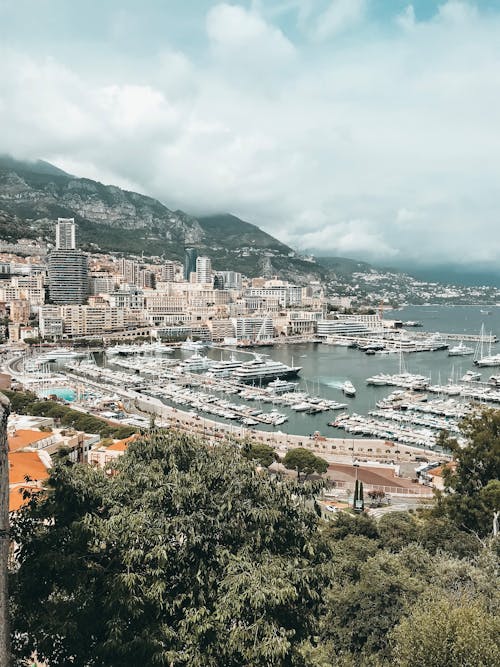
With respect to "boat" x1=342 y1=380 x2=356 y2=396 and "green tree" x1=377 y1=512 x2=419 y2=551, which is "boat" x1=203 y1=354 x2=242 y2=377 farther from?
"green tree" x1=377 y1=512 x2=419 y2=551

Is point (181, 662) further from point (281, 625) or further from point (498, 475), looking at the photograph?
point (498, 475)

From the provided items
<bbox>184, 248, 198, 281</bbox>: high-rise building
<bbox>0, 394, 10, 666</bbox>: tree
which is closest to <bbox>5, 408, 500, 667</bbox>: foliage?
<bbox>0, 394, 10, 666</bbox>: tree

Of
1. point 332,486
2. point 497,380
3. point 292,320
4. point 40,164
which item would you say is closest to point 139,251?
point 292,320

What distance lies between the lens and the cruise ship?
31.1m

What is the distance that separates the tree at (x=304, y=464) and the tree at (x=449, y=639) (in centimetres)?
1016

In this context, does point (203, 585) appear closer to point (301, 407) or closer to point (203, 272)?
point (301, 407)

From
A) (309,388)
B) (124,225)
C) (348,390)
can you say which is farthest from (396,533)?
(124,225)

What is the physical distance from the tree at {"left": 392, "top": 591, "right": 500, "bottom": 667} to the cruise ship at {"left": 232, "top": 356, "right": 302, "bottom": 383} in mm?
26794

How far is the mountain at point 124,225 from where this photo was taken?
88.5m

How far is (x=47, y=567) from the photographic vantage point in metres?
3.53

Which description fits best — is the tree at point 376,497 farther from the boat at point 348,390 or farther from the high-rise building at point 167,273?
the high-rise building at point 167,273

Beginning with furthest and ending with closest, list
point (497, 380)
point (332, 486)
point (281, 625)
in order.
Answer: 1. point (497, 380)
2. point (332, 486)
3. point (281, 625)

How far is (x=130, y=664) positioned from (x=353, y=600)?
2.28 meters

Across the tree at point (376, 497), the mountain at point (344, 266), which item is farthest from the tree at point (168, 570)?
the mountain at point (344, 266)
